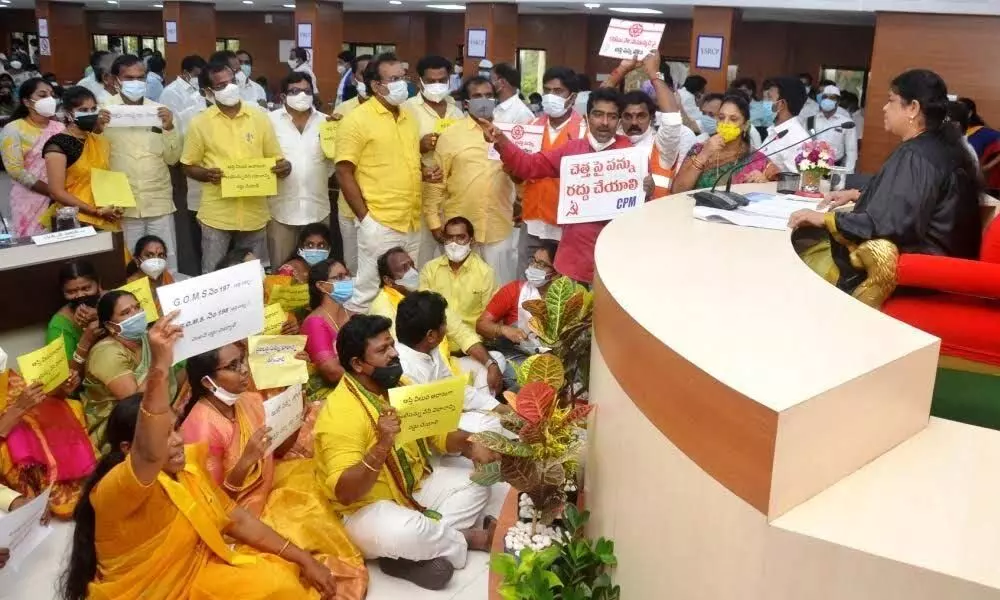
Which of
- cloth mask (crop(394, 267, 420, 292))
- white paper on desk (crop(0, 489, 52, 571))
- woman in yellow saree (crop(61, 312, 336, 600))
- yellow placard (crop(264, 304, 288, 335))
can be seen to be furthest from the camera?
cloth mask (crop(394, 267, 420, 292))

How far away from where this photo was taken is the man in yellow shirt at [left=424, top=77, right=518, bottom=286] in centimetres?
494

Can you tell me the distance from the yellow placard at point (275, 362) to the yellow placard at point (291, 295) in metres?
1.11

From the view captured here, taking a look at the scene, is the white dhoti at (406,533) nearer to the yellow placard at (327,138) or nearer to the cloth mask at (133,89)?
the yellow placard at (327,138)

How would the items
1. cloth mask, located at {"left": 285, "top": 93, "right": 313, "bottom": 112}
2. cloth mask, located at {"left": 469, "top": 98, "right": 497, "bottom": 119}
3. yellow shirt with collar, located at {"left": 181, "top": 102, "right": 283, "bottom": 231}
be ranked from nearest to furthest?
yellow shirt with collar, located at {"left": 181, "top": 102, "right": 283, "bottom": 231}, cloth mask, located at {"left": 285, "top": 93, "right": 313, "bottom": 112}, cloth mask, located at {"left": 469, "top": 98, "right": 497, "bottom": 119}

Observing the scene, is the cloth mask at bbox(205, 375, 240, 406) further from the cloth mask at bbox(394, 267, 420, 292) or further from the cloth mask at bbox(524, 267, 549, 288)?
the cloth mask at bbox(524, 267, 549, 288)

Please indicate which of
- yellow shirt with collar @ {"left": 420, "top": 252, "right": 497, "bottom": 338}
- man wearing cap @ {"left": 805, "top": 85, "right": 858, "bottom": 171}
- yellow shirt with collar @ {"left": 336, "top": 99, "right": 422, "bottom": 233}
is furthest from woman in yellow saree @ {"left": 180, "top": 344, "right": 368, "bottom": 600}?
man wearing cap @ {"left": 805, "top": 85, "right": 858, "bottom": 171}

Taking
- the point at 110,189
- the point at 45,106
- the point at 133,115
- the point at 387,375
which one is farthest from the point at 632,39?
the point at 45,106

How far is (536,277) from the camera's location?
178 inches

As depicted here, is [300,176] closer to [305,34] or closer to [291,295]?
[291,295]

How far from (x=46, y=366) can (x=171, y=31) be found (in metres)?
11.7

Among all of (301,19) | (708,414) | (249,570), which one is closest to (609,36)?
(249,570)

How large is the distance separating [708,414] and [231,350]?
1.96 m

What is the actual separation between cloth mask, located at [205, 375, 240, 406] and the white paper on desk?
571 millimetres

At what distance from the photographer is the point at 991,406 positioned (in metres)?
1.97
